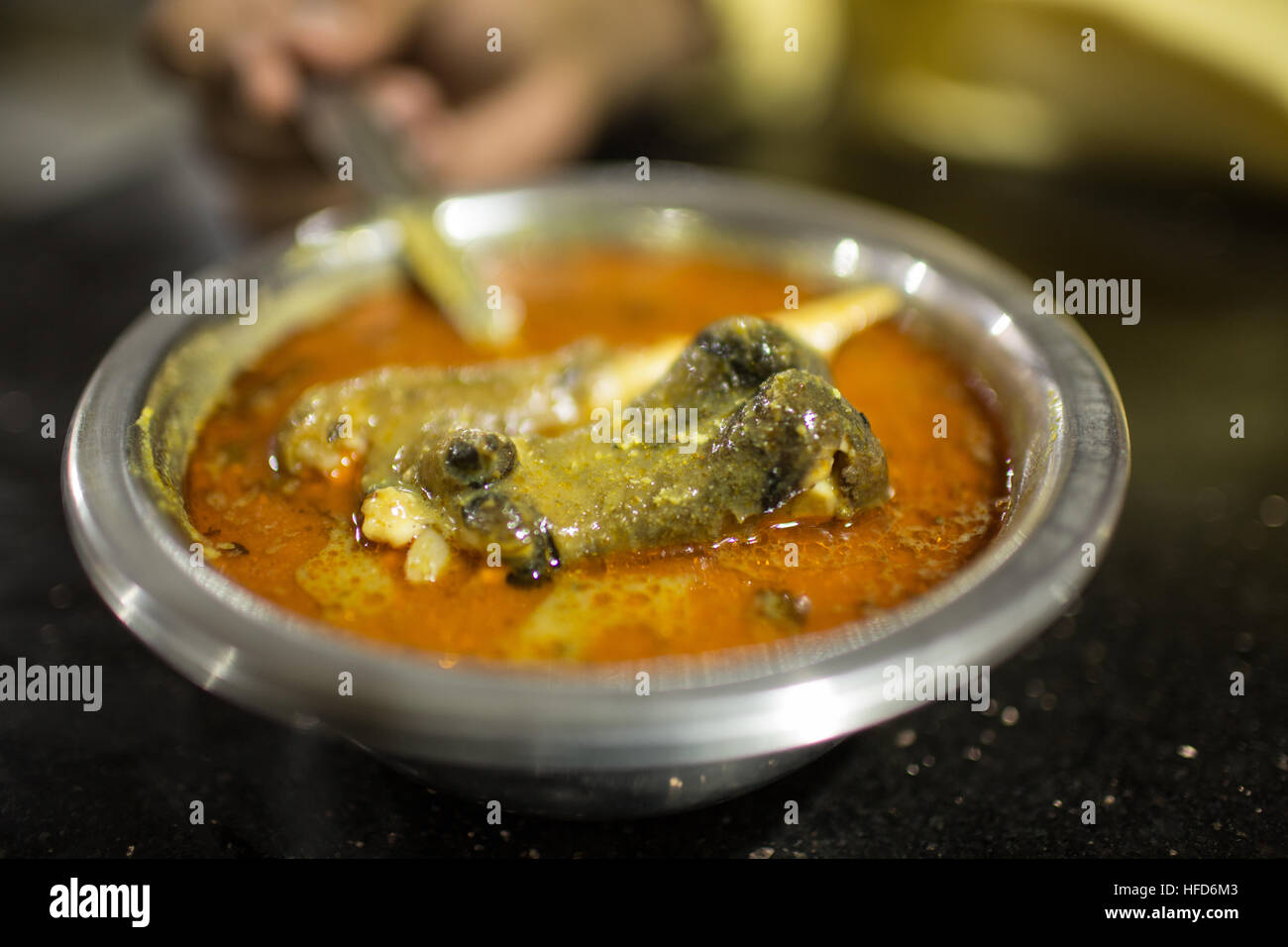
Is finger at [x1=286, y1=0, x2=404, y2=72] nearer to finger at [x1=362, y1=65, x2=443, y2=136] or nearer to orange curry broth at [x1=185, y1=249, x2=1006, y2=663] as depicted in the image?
finger at [x1=362, y1=65, x2=443, y2=136]

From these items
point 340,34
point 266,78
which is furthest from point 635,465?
point 340,34

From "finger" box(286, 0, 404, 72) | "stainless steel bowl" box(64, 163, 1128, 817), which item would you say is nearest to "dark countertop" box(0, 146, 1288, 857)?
"stainless steel bowl" box(64, 163, 1128, 817)

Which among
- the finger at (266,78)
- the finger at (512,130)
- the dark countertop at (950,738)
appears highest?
the finger at (512,130)

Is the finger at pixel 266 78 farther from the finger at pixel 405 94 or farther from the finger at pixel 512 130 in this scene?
the finger at pixel 512 130

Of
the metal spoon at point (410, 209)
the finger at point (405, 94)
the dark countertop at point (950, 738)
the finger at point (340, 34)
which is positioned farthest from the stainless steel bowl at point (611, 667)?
the finger at point (405, 94)

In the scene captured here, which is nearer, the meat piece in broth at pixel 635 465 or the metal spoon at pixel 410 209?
the meat piece in broth at pixel 635 465
